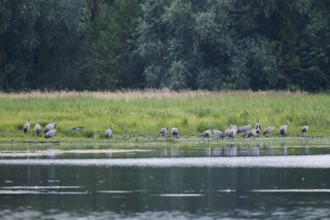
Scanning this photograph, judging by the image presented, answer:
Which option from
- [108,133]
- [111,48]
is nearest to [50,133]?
[108,133]

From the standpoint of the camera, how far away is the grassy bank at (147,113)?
43.8m

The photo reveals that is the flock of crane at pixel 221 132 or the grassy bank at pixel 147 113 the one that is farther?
the grassy bank at pixel 147 113

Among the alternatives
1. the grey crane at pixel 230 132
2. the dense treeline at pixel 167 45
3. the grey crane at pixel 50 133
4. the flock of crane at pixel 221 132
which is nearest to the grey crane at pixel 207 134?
the flock of crane at pixel 221 132

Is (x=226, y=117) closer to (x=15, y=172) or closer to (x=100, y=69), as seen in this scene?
(x=15, y=172)

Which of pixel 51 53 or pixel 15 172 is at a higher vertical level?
pixel 51 53

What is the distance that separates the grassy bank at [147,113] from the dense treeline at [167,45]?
60.9 feet

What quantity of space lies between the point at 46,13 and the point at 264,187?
4889 centimetres

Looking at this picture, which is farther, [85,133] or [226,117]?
[226,117]

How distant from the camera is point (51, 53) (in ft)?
256

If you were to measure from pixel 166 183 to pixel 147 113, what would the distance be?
61.4 ft

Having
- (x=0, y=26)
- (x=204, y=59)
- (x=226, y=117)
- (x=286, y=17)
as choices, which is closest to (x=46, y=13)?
(x=0, y=26)

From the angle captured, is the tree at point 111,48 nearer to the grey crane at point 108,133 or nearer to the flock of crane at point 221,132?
the flock of crane at point 221,132

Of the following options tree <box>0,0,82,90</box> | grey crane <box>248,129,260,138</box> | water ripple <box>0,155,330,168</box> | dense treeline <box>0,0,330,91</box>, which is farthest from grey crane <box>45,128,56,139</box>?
tree <box>0,0,82,90</box>

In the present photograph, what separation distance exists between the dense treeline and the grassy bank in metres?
18.6
